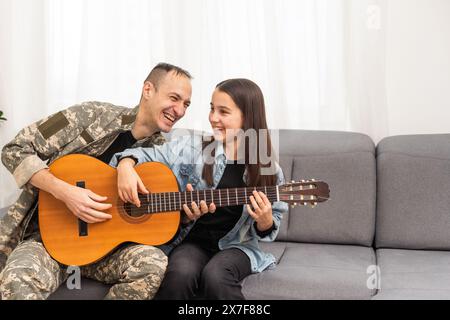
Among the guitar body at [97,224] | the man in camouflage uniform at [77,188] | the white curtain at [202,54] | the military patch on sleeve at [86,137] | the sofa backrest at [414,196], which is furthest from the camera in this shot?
the white curtain at [202,54]

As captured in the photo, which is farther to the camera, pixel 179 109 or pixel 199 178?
pixel 179 109

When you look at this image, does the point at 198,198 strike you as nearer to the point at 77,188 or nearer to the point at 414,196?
the point at 77,188

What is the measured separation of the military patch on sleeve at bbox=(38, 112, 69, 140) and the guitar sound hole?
40cm

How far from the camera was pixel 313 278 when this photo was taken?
183 cm

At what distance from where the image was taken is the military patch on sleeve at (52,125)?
6.63 feet

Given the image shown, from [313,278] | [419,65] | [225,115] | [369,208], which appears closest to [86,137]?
[225,115]

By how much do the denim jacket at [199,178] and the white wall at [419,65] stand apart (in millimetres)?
861

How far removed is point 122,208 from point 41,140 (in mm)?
403

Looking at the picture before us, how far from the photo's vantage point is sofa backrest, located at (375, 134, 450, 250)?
217 cm

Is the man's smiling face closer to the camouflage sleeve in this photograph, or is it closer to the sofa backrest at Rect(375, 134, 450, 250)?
the camouflage sleeve

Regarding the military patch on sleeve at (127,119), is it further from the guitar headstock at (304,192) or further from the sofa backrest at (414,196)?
the sofa backrest at (414,196)

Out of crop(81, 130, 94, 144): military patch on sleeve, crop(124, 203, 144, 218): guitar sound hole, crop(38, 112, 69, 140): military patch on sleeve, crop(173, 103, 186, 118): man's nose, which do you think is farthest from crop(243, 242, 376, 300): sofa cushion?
crop(38, 112, 69, 140): military patch on sleeve

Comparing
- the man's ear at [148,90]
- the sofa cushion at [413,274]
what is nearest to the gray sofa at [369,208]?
the sofa cushion at [413,274]
